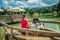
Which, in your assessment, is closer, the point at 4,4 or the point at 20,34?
the point at 20,34

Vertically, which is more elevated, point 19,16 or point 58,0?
point 58,0

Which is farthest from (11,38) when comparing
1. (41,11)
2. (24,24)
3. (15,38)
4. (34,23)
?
(41,11)

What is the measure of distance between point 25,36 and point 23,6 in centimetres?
976

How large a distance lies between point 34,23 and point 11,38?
3.79ft

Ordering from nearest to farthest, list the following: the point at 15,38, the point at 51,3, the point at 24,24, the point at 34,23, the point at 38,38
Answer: the point at 38,38 → the point at 15,38 → the point at 24,24 → the point at 34,23 → the point at 51,3

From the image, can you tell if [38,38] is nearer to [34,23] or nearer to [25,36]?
[25,36]

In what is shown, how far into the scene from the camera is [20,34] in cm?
473

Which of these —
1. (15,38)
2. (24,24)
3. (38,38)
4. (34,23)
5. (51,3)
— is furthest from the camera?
(51,3)

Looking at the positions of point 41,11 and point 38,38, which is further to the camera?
point 41,11

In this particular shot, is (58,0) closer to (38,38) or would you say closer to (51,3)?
(51,3)

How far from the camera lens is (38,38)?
4258 millimetres

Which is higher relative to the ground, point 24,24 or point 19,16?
point 24,24

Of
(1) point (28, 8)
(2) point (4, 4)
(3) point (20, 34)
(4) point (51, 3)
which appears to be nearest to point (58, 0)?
(4) point (51, 3)

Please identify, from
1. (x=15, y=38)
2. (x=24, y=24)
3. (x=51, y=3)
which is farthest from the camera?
(x=51, y=3)
